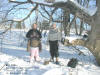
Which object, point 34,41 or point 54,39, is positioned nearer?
point 54,39

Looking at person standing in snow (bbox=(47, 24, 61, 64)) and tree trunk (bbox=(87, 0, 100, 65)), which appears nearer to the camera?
person standing in snow (bbox=(47, 24, 61, 64))

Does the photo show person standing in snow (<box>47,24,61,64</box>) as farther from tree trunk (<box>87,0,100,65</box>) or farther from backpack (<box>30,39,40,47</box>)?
tree trunk (<box>87,0,100,65</box>)

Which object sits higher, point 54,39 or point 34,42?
point 54,39

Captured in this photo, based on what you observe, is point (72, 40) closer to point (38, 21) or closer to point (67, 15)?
point (67, 15)

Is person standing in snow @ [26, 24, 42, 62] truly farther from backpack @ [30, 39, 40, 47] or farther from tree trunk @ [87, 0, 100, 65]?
tree trunk @ [87, 0, 100, 65]

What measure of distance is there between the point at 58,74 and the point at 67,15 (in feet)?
13.2

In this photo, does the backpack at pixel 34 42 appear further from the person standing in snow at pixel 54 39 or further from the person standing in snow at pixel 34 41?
the person standing in snow at pixel 54 39

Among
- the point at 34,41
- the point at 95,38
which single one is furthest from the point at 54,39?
the point at 95,38

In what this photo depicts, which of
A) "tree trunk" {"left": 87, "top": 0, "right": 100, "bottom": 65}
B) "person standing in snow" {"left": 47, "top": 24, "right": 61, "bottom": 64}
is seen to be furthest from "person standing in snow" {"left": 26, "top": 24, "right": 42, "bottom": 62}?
"tree trunk" {"left": 87, "top": 0, "right": 100, "bottom": 65}

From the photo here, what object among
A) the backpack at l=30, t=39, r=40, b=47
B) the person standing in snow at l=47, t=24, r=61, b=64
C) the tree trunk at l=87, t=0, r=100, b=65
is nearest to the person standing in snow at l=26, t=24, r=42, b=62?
the backpack at l=30, t=39, r=40, b=47

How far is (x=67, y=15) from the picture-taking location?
31.8 ft

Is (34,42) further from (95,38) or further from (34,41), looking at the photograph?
(95,38)

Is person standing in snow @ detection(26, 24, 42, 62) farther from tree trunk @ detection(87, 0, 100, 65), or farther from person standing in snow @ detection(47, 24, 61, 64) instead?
tree trunk @ detection(87, 0, 100, 65)

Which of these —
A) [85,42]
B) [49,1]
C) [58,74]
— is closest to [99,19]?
[85,42]
